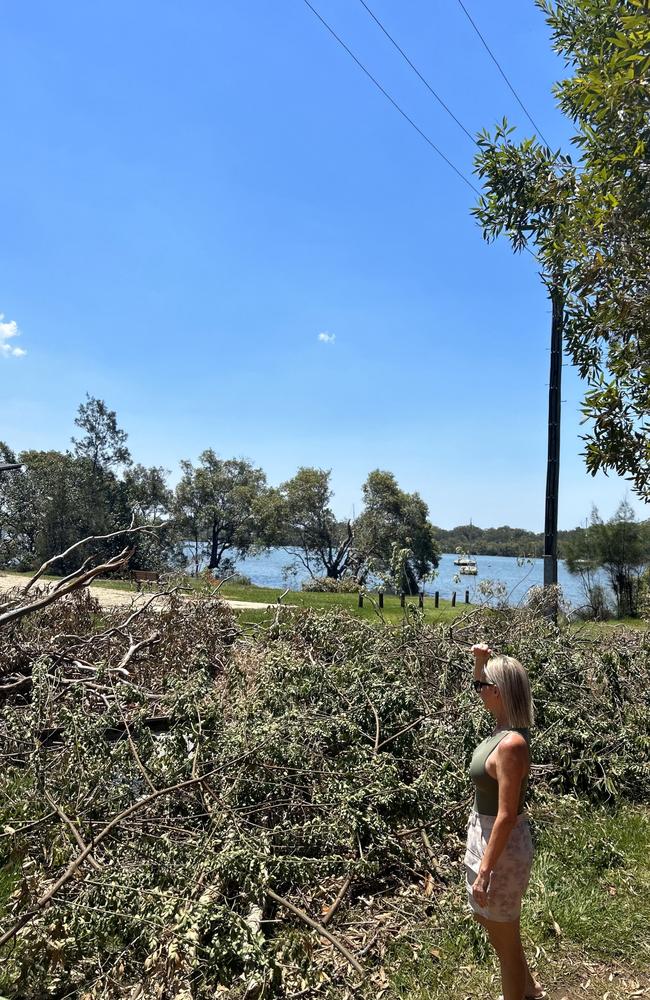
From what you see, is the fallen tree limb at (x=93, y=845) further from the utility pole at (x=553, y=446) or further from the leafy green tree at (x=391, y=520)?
the leafy green tree at (x=391, y=520)

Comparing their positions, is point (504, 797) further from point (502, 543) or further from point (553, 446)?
point (502, 543)

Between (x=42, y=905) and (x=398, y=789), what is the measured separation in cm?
175

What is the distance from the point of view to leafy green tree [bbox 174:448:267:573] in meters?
41.1

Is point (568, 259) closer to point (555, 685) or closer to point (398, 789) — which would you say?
point (555, 685)

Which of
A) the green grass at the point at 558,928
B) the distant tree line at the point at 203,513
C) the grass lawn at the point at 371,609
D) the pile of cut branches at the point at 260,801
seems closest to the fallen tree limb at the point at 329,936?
the pile of cut branches at the point at 260,801

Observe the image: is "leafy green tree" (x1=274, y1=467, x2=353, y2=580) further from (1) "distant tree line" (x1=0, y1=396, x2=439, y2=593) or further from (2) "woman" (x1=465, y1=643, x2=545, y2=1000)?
(2) "woman" (x1=465, y1=643, x2=545, y2=1000)

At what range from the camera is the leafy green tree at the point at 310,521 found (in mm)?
38938

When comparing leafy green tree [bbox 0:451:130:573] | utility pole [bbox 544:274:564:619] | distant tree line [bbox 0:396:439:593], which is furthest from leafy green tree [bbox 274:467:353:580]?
utility pole [bbox 544:274:564:619]

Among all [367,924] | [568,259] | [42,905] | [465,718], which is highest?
[568,259]

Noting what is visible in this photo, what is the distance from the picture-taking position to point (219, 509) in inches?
1633

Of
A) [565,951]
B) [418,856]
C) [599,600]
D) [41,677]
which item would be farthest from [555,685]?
[599,600]

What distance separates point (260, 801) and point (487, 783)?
4.62 ft

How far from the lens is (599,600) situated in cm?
2062

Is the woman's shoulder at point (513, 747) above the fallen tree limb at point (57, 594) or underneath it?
underneath
